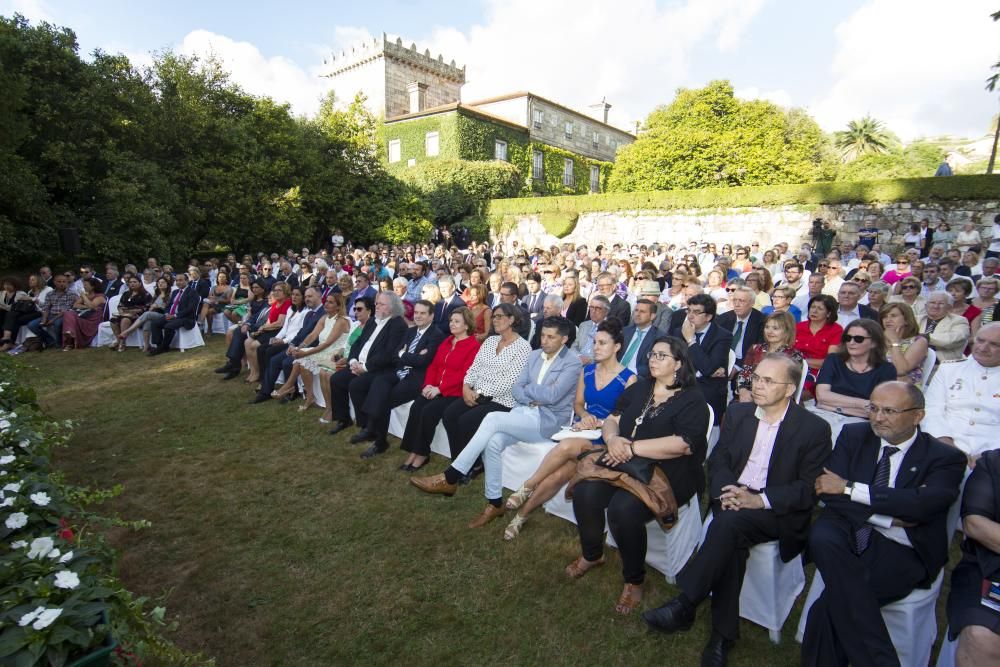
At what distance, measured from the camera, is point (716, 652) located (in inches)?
98.6

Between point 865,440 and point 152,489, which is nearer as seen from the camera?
point 865,440

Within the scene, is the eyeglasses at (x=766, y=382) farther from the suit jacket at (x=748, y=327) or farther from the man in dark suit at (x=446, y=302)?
the man in dark suit at (x=446, y=302)

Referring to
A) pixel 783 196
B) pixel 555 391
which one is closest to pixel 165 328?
pixel 555 391

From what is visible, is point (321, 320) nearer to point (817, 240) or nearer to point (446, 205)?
point (817, 240)

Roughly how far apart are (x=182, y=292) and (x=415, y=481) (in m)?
7.52

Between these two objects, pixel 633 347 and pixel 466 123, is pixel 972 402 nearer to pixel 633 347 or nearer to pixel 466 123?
pixel 633 347

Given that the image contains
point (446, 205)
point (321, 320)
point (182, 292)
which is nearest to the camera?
point (321, 320)

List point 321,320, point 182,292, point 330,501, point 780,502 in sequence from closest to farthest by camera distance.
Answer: point 780,502, point 330,501, point 321,320, point 182,292

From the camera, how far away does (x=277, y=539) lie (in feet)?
11.8

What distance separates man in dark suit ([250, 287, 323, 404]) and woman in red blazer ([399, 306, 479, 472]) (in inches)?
91.3

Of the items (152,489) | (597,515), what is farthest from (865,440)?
(152,489)

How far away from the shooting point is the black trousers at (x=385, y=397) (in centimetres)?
509

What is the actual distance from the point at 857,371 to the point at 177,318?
10059mm

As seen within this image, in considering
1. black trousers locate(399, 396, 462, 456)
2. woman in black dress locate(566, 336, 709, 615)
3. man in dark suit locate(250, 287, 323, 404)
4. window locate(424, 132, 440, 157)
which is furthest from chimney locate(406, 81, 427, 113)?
woman in black dress locate(566, 336, 709, 615)
